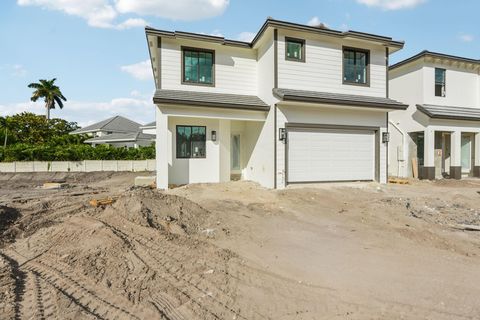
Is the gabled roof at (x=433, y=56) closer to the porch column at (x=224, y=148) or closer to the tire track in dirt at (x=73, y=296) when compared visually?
the porch column at (x=224, y=148)

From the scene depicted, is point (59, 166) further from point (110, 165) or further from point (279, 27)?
point (279, 27)

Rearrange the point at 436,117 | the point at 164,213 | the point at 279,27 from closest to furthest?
the point at 164,213
the point at 279,27
the point at 436,117

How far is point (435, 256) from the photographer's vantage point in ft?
15.9

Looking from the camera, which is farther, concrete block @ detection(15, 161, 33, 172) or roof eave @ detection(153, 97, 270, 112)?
concrete block @ detection(15, 161, 33, 172)

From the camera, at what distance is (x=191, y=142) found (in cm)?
1291

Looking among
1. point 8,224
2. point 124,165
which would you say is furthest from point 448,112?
point 124,165

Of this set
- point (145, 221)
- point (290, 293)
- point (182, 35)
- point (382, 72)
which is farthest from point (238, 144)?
point (290, 293)

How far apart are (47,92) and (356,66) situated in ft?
135

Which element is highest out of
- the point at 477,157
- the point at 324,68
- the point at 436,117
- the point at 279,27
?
the point at 279,27

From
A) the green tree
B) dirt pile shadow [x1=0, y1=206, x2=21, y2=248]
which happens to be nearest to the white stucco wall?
dirt pile shadow [x1=0, y1=206, x2=21, y2=248]

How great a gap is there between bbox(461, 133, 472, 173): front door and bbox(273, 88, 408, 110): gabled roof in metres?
7.16

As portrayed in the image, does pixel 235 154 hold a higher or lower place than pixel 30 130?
lower

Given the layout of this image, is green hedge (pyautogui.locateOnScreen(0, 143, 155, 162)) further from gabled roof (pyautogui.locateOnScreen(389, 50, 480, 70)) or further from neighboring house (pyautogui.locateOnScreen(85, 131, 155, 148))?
gabled roof (pyautogui.locateOnScreen(389, 50, 480, 70))

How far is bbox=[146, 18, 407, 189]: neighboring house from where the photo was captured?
38.5ft
